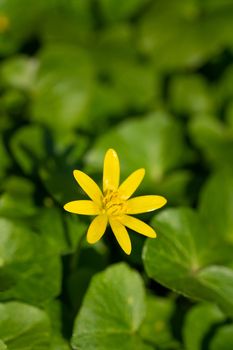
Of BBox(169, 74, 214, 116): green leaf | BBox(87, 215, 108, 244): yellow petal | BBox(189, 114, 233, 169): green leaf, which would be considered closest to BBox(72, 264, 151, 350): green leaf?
BBox(87, 215, 108, 244): yellow petal

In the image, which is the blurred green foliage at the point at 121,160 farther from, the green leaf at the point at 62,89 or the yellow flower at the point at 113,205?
the yellow flower at the point at 113,205

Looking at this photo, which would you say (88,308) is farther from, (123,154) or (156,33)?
(156,33)

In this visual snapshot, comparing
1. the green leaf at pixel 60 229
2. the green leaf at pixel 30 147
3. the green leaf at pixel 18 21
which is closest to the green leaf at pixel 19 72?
the green leaf at pixel 18 21

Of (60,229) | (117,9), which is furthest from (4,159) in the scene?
(117,9)

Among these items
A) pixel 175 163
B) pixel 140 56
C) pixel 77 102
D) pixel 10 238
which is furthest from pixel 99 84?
pixel 10 238

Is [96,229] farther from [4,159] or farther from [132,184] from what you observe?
[4,159]

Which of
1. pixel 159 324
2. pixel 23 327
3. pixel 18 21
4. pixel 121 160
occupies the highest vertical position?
pixel 18 21
